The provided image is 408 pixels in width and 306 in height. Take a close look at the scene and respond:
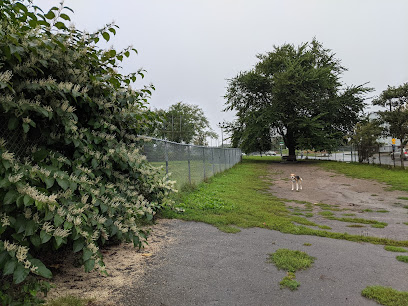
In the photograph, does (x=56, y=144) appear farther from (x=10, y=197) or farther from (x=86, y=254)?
(x=86, y=254)

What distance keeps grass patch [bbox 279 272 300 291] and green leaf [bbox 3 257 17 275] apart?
2.61 meters

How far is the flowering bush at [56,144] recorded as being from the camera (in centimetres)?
212

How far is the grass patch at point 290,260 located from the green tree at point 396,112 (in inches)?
1214

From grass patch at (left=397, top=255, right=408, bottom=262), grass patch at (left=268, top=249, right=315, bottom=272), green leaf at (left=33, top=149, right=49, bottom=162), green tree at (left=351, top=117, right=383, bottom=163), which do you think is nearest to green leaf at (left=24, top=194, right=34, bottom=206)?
green leaf at (left=33, top=149, right=49, bottom=162)

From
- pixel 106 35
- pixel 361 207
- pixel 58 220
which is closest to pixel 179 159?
pixel 106 35

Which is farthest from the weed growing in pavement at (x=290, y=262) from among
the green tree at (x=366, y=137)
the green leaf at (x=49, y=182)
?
the green tree at (x=366, y=137)

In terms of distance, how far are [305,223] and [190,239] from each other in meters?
2.89

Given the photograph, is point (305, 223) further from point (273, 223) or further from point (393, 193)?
point (393, 193)

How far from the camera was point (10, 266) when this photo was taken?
197cm

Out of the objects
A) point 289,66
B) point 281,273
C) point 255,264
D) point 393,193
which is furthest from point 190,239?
point 289,66

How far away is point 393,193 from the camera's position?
10.6 metres

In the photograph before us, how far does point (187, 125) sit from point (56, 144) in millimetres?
52286

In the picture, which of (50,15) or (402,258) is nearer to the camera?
(50,15)

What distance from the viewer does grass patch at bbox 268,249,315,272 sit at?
11.4 feet
